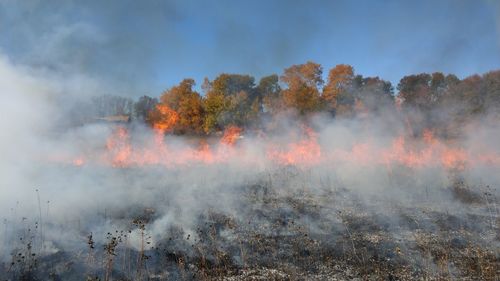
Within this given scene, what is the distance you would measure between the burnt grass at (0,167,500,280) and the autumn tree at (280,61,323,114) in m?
32.8

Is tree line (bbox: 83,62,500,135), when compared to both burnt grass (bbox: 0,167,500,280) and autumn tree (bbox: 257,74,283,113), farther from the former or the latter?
burnt grass (bbox: 0,167,500,280)

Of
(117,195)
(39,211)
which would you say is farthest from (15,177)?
(117,195)

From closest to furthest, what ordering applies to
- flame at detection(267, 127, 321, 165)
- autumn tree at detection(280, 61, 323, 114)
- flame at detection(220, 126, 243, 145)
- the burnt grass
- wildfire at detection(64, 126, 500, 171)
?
the burnt grass < wildfire at detection(64, 126, 500, 171) < flame at detection(267, 127, 321, 165) < flame at detection(220, 126, 243, 145) < autumn tree at detection(280, 61, 323, 114)

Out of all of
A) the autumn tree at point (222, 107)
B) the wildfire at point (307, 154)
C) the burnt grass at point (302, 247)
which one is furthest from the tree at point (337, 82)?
the burnt grass at point (302, 247)

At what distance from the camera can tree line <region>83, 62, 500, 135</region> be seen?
56.5 m

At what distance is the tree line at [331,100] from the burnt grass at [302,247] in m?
31.9

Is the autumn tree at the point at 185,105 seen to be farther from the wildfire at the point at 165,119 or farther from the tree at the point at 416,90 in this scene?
the tree at the point at 416,90

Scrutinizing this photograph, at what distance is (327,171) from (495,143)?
18605 millimetres

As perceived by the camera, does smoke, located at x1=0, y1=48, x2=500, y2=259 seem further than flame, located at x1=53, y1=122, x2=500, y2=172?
No

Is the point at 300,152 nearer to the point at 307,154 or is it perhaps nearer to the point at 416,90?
the point at 307,154

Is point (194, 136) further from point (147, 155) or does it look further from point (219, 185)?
point (219, 185)

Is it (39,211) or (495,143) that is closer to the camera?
(39,211)

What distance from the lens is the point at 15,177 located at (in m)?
21.0

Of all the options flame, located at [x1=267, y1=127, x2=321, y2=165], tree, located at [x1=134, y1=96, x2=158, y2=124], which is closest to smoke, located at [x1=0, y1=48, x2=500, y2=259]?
flame, located at [x1=267, y1=127, x2=321, y2=165]
